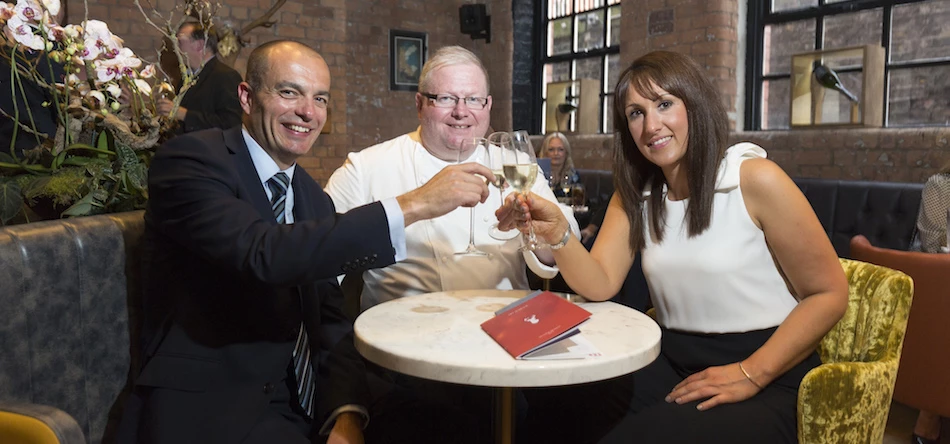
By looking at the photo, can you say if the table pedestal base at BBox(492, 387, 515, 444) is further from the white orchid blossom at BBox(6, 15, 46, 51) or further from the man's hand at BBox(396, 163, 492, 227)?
the white orchid blossom at BBox(6, 15, 46, 51)

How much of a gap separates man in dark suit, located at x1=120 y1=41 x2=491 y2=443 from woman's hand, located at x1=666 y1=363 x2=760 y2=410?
2.05 ft

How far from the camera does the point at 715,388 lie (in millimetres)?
1570

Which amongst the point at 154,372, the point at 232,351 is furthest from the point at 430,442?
the point at 154,372

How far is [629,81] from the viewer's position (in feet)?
6.07

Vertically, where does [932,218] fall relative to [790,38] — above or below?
below

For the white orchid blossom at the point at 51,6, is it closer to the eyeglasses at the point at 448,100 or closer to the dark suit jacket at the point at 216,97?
the eyeglasses at the point at 448,100

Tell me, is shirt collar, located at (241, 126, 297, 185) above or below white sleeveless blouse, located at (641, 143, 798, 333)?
above

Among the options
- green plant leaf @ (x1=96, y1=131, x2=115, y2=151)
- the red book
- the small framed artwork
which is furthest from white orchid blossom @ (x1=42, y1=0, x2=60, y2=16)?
the small framed artwork

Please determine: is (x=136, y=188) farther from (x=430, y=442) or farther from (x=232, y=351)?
(x=430, y=442)

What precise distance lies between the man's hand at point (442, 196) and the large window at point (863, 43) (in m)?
4.03

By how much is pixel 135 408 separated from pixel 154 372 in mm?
109

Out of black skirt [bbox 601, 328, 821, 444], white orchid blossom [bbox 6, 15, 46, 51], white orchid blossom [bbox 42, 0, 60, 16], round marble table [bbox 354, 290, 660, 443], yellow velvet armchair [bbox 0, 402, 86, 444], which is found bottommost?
black skirt [bbox 601, 328, 821, 444]

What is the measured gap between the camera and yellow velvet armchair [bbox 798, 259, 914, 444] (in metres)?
1.53

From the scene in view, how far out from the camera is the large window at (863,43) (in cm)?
436
